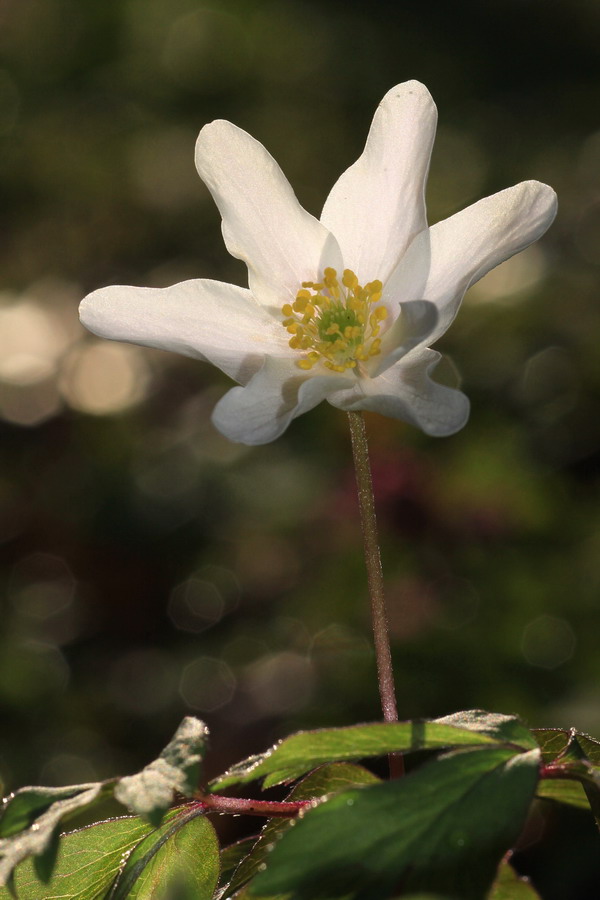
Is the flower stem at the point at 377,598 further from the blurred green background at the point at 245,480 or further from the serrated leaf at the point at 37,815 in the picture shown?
the blurred green background at the point at 245,480

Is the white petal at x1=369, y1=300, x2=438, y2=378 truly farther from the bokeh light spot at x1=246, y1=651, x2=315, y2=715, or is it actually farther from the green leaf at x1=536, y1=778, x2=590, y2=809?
the bokeh light spot at x1=246, y1=651, x2=315, y2=715

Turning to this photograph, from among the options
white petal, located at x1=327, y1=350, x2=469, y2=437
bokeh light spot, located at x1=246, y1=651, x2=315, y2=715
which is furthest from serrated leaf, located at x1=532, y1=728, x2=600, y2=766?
bokeh light spot, located at x1=246, y1=651, x2=315, y2=715

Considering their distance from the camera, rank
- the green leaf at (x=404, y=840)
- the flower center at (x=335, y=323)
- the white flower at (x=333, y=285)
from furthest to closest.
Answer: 1. the flower center at (x=335, y=323)
2. the white flower at (x=333, y=285)
3. the green leaf at (x=404, y=840)

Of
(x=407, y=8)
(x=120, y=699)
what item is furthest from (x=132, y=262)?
(x=407, y=8)

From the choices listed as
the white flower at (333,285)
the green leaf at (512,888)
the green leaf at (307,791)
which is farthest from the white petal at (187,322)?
the green leaf at (512,888)

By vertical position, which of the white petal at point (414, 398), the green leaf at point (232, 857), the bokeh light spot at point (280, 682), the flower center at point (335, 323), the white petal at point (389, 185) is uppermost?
the white petal at point (389, 185)

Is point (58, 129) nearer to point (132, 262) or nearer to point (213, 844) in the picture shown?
point (132, 262)

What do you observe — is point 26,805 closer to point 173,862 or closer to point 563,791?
point 173,862

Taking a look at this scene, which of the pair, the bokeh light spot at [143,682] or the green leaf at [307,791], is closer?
the green leaf at [307,791]
